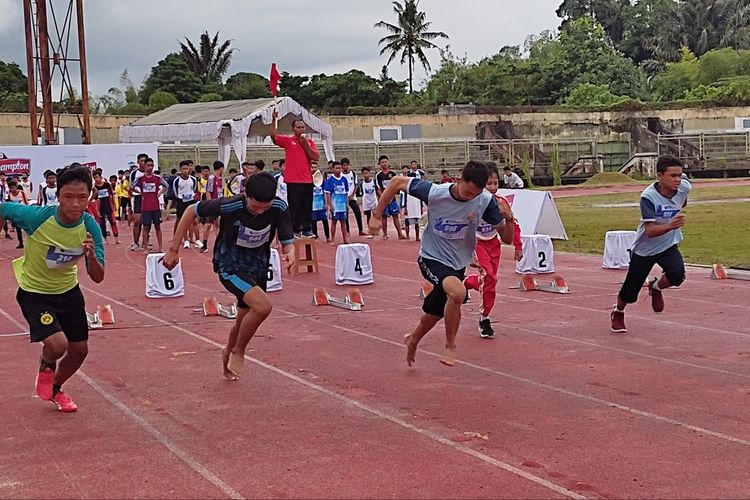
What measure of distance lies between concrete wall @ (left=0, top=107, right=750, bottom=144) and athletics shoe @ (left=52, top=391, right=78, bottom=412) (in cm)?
5136

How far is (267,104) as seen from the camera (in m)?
27.2

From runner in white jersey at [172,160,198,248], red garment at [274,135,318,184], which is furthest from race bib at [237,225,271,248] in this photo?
runner in white jersey at [172,160,198,248]

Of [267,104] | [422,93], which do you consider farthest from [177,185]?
[422,93]

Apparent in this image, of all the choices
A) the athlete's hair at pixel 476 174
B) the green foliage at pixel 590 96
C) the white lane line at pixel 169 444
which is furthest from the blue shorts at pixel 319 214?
the green foliage at pixel 590 96

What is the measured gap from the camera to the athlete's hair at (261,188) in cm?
759

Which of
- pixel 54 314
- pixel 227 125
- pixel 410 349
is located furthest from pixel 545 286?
pixel 227 125

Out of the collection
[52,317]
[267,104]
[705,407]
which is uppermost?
[267,104]

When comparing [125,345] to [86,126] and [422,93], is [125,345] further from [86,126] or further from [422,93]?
[422,93]

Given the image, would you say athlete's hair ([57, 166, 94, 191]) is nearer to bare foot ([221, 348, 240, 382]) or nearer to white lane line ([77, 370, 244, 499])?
white lane line ([77, 370, 244, 499])

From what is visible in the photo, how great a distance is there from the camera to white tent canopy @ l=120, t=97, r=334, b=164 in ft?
85.6

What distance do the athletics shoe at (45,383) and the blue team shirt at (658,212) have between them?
A: 587cm

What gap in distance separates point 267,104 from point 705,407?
21.1m

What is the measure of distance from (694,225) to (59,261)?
20.8 metres

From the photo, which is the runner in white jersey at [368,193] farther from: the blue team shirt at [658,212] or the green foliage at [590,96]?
the green foliage at [590,96]
